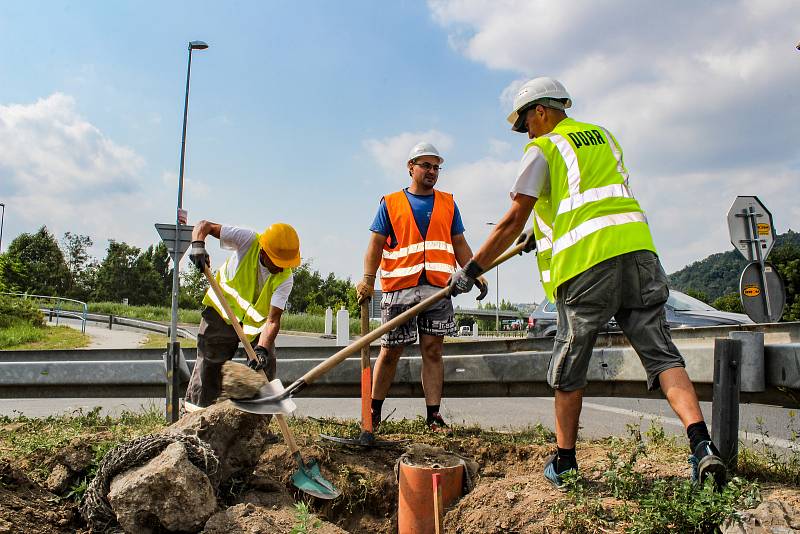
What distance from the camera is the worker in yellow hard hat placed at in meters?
4.73

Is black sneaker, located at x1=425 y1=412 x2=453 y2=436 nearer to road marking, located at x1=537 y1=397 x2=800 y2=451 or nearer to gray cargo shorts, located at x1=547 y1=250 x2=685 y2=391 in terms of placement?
gray cargo shorts, located at x1=547 y1=250 x2=685 y2=391

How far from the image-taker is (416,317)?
15.8 ft

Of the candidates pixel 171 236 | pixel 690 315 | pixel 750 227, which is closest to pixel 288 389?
pixel 690 315

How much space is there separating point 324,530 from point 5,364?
3.58m

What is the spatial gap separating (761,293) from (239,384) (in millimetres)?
9805

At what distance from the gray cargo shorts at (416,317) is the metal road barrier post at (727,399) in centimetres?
204

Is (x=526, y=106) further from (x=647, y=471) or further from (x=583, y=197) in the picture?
(x=647, y=471)

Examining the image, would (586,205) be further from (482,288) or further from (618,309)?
(482,288)

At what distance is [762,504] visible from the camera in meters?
2.40

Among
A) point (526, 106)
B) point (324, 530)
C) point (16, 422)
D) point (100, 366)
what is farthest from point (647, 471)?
point (16, 422)

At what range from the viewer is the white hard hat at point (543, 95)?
3512 mm

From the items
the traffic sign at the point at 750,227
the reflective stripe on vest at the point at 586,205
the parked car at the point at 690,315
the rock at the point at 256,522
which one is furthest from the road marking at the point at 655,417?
the traffic sign at the point at 750,227

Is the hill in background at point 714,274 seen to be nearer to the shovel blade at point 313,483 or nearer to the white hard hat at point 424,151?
the white hard hat at point 424,151

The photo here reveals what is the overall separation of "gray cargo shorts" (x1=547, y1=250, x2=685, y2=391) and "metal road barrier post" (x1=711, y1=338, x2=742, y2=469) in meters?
0.31
